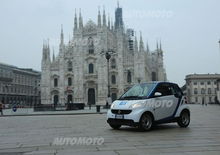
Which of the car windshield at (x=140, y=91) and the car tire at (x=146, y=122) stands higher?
the car windshield at (x=140, y=91)

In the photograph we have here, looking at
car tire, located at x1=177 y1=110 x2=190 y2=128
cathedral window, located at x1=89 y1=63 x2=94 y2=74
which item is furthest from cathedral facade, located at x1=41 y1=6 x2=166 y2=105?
car tire, located at x1=177 y1=110 x2=190 y2=128

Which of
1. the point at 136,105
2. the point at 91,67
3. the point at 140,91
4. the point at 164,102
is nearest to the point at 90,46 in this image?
the point at 91,67

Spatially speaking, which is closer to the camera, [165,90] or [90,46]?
[165,90]

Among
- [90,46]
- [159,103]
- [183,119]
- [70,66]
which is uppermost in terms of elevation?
[90,46]

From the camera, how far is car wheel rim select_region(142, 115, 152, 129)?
8778 mm

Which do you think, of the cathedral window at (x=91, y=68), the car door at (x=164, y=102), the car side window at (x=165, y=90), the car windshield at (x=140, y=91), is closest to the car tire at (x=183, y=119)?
the car door at (x=164, y=102)

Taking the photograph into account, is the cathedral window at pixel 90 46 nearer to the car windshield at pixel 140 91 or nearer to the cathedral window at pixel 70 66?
the cathedral window at pixel 70 66

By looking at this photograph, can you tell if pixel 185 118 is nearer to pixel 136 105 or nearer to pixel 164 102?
pixel 164 102

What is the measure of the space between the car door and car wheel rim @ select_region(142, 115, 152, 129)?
324 mm

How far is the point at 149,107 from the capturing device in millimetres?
8859

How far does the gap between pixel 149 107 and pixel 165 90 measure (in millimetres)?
1337

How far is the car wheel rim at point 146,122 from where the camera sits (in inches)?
346

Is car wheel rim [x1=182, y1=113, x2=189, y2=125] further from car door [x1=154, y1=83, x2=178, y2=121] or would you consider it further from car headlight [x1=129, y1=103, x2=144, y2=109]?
car headlight [x1=129, y1=103, x2=144, y2=109]

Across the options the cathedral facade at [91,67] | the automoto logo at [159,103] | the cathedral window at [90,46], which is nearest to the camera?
the automoto logo at [159,103]
